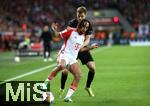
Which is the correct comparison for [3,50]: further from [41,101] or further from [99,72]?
[41,101]

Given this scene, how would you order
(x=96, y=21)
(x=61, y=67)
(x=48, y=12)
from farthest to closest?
(x=96, y=21)
(x=48, y=12)
(x=61, y=67)

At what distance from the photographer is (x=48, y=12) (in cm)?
5778

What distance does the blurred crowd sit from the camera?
53375mm

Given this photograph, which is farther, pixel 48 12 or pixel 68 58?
pixel 48 12

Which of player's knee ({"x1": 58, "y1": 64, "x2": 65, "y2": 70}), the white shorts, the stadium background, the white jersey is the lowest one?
the stadium background

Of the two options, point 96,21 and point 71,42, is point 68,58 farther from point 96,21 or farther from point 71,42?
point 96,21

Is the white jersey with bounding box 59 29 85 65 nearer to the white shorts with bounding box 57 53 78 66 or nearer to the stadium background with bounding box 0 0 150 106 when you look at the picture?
the white shorts with bounding box 57 53 78 66

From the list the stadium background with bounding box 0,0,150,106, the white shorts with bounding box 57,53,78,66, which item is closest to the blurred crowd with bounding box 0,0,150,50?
the stadium background with bounding box 0,0,150,106

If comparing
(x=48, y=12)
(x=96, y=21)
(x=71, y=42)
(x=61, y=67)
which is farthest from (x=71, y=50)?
(x=96, y=21)

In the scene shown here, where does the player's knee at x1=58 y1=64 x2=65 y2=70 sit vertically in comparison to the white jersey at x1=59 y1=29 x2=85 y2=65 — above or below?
below

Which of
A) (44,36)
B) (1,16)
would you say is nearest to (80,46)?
(44,36)

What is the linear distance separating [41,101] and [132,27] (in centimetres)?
4960

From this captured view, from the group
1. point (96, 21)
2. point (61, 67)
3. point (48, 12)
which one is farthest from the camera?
point (96, 21)

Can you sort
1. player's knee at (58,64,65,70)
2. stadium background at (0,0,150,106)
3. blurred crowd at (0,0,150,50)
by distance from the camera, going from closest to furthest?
player's knee at (58,64,65,70) < stadium background at (0,0,150,106) < blurred crowd at (0,0,150,50)
